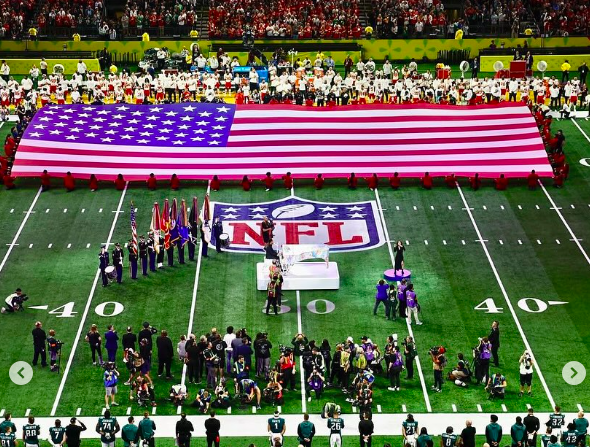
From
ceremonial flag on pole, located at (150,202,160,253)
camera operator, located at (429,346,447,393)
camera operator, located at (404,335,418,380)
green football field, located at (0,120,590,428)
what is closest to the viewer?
camera operator, located at (429,346,447,393)

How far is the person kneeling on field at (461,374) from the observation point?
3294cm

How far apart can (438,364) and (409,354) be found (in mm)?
937

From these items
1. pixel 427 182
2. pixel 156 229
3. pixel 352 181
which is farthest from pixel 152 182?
pixel 427 182

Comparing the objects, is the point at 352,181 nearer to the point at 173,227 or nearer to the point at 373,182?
the point at 373,182

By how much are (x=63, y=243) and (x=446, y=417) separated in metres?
16.0

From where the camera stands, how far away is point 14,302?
122 ft

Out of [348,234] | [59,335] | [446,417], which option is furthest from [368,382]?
[348,234]

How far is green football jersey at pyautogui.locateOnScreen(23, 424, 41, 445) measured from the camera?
28641 millimetres

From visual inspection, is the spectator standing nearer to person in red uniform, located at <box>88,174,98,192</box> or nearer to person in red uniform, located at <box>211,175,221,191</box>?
person in red uniform, located at <box>211,175,221,191</box>

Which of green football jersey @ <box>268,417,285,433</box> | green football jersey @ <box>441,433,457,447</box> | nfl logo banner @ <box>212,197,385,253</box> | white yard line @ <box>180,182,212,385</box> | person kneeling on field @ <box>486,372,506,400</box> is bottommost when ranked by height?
nfl logo banner @ <box>212,197,385,253</box>

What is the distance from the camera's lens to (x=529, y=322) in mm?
36375

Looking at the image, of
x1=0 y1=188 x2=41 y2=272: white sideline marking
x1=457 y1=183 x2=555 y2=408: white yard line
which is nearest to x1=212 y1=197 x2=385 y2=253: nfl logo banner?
x1=457 y1=183 x2=555 y2=408: white yard line

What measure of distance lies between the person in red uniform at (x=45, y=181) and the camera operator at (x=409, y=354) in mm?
18498

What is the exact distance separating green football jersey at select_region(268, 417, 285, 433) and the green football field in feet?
10.1
